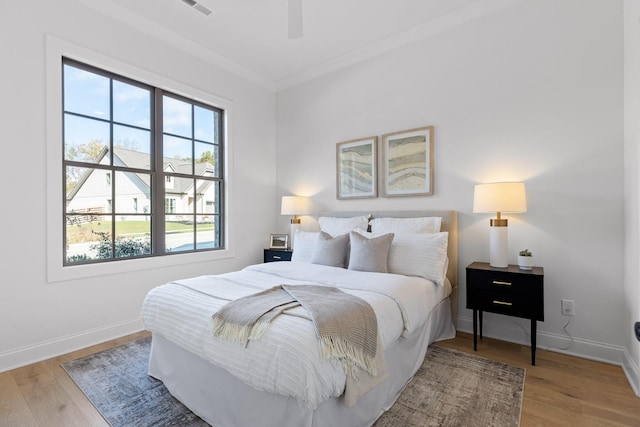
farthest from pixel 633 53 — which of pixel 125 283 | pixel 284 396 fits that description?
pixel 125 283

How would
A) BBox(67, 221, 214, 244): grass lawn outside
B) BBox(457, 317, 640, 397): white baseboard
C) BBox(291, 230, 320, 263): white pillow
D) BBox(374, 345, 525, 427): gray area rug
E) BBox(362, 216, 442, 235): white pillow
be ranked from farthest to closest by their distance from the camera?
BBox(291, 230, 320, 263): white pillow → BBox(362, 216, 442, 235): white pillow → BBox(67, 221, 214, 244): grass lawn outside → BBox(457, 317, 640, 397): white baseboard → BBox(374, 345, 525, 427): gray area rug

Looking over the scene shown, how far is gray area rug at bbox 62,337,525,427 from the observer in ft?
5.76

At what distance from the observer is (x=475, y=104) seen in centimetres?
304

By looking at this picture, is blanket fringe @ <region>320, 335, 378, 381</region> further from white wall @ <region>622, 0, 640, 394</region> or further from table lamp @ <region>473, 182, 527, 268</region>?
white wall @ <region>622, 0, 640, 394</region>

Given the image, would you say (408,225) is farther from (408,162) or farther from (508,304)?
(508,304)

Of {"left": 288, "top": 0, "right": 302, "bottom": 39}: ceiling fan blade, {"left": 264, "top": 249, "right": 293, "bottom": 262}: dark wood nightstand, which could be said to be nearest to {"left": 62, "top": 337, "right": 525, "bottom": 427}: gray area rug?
{"left": 264, "top": 249, "right": 293, "bottom": 262}: dark wood nightstand

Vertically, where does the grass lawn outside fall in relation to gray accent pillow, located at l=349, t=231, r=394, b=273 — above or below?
above

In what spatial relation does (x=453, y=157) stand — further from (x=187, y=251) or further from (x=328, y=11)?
(x=187, y=251)

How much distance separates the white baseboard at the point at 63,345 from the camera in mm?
2396

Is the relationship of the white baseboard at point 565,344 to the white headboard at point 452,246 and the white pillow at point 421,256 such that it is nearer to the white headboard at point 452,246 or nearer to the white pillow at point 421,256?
the white headboard at point 452,246

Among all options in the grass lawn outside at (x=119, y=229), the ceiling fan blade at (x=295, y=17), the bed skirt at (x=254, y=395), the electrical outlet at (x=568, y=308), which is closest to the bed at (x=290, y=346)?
the bed skirt at (x=254, y=395)

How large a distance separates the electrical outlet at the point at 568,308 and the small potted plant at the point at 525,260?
448 mm

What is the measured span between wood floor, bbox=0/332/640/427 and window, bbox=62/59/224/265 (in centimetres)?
100

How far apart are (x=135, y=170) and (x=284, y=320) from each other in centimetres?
265
